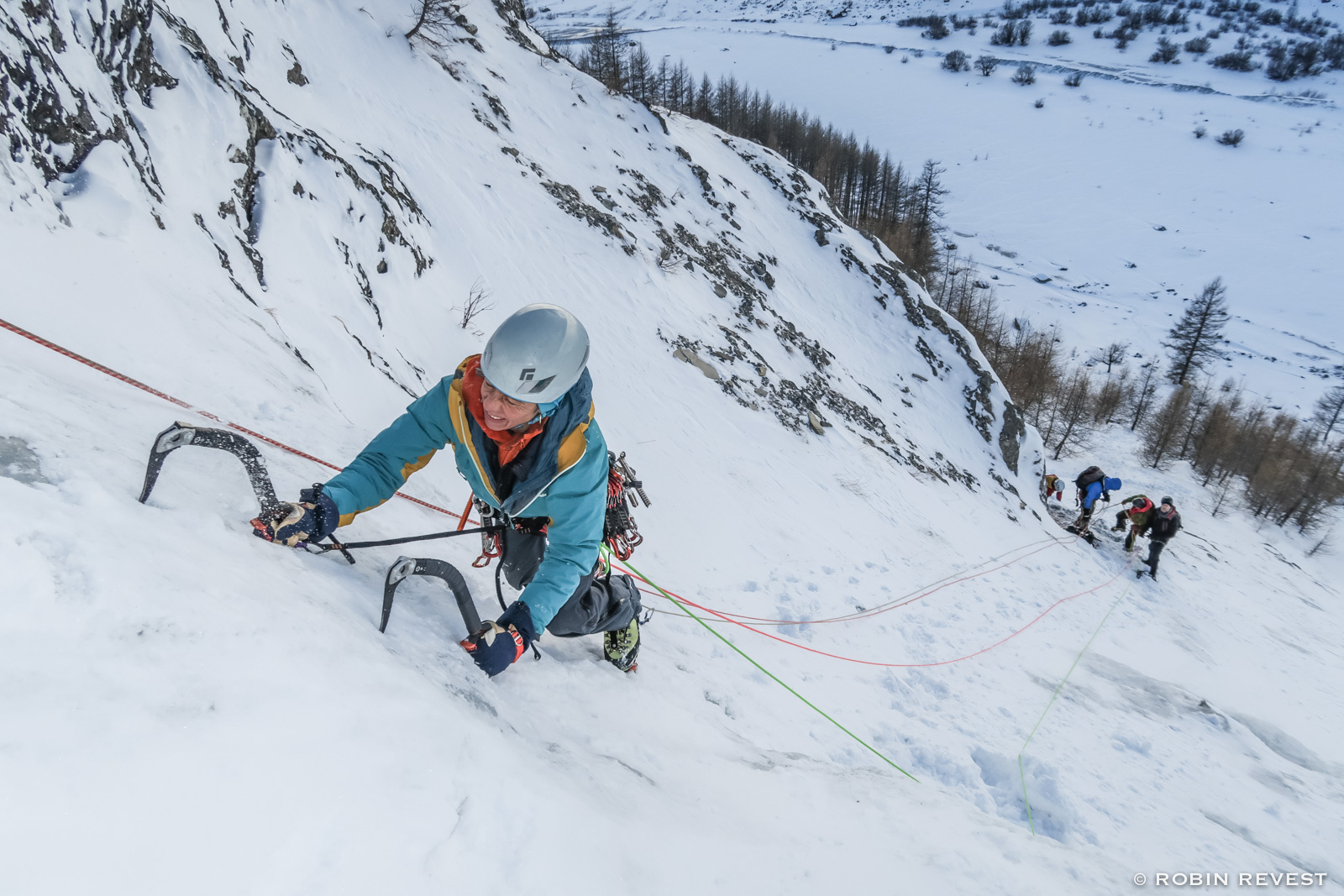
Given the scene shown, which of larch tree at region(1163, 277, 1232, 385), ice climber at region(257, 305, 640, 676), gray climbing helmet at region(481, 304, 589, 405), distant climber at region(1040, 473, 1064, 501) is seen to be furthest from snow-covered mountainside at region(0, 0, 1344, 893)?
larch tree at region(1163, 277, 1232, 385)

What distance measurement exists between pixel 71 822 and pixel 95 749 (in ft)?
0.53

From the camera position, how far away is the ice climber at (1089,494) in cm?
1502

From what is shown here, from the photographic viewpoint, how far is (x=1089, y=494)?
15148 millimetres

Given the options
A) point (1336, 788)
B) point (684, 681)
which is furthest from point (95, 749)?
point (1336, 788)

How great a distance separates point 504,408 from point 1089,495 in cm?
1660

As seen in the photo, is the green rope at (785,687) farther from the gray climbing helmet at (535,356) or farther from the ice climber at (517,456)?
the gray climbing helmet at (535,356)

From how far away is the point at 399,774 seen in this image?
1.73 meters

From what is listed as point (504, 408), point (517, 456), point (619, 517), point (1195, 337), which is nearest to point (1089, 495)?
point (619, 517)

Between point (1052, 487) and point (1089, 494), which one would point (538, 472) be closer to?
point (1089, 494)

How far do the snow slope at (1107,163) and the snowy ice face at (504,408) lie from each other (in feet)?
202

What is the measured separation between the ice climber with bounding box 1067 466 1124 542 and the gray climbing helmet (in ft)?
53.1

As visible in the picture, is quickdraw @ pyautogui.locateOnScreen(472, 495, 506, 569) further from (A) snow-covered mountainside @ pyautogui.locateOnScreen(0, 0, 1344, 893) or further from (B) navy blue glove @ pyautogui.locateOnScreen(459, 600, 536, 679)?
(B) navy blue glove @ pyautogui.locateOnScreen(459, 600, 536, 679)

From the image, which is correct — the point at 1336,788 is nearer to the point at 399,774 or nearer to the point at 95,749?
the point at 399,774

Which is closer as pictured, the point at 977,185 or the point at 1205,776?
the point at 1205,776
